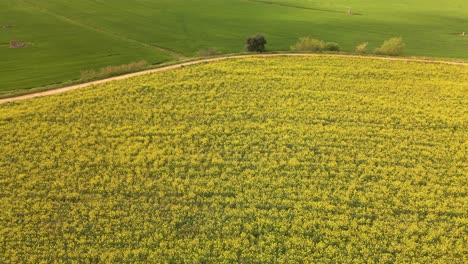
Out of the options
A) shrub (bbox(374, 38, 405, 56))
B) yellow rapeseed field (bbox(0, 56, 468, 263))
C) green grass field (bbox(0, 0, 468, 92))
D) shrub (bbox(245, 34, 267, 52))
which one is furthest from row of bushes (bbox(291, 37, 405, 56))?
yellow rapeseed field (bbox(0, 56, 468, 263))

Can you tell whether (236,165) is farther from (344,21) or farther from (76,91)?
(344,21)

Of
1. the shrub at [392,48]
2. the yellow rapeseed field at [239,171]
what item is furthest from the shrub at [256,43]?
the shrub at [392,48]

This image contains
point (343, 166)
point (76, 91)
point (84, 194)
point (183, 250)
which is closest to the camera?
point (183, 250)

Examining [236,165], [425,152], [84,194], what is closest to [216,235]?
[236,165]

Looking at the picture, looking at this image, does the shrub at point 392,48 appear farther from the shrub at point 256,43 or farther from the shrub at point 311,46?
the shrub at point 256,43

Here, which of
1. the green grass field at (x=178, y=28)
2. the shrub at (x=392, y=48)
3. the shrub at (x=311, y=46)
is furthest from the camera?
the green grass field at (x=178, y=28)

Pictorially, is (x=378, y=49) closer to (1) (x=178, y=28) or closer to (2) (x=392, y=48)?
(2) (x=392, y=48)
